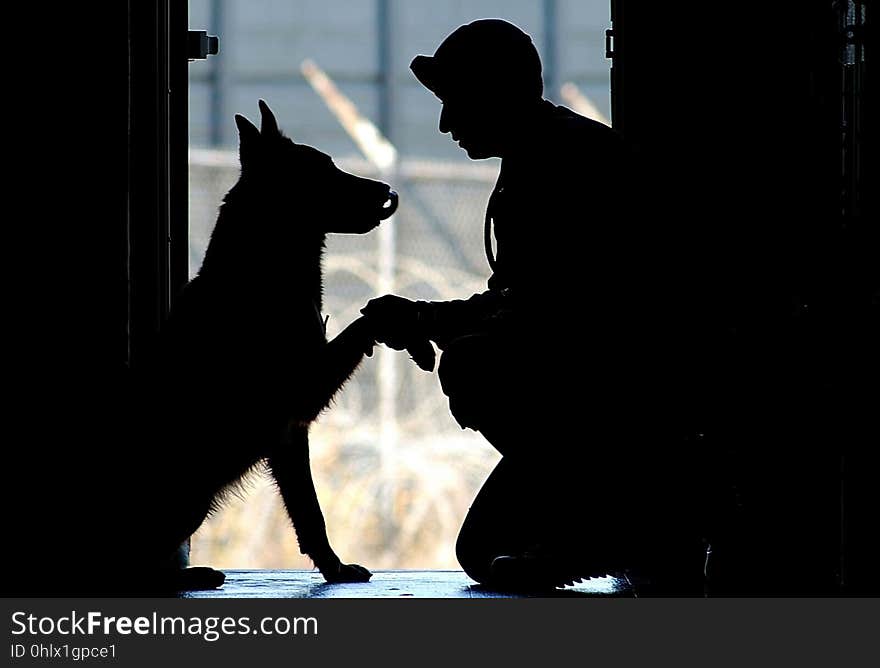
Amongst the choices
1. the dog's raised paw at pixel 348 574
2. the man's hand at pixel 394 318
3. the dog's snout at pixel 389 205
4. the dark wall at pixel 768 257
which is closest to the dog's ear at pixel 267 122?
the dog's snout at pixel 389 205

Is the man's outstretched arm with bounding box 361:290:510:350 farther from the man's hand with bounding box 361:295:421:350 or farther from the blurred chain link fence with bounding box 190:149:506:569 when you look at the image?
the blurred chain link fence with bounding box 190:149:506:569

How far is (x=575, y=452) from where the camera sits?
2137mm

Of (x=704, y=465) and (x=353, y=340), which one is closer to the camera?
(x=704, y=465)

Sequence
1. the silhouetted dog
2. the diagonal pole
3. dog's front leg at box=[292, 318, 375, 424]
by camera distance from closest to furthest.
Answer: the silhouetted dog → dog's front leg at box=[292, 318, 375, 424] → the diagonal pole

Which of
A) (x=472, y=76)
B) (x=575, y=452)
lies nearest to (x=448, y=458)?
(x=575, y=452)

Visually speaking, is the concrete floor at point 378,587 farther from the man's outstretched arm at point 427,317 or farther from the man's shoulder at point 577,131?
the man's shoulder at point 577,131

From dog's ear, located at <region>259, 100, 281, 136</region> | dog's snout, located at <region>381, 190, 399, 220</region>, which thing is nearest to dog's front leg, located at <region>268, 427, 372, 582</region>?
dog's snout, located at <region>381, 190, 399, 220</region>

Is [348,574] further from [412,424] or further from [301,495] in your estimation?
[412,424]

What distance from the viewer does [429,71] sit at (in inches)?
82.2

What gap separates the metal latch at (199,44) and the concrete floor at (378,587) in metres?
1.27

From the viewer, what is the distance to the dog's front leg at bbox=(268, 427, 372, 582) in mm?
2227

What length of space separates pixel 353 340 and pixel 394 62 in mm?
1353

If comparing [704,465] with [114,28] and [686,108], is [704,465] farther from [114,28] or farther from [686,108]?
[114,28]

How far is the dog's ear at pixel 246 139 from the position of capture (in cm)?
212
